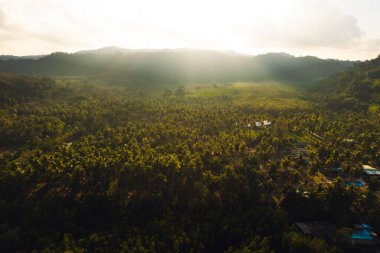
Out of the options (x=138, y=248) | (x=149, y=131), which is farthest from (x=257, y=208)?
(x=149, y=131)

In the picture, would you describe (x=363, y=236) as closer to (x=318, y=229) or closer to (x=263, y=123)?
(x=318, y=229)

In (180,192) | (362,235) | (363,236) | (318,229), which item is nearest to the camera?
(363,236)

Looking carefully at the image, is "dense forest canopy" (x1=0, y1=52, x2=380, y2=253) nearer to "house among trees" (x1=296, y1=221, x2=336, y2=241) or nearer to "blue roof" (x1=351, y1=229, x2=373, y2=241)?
"blue roof" (x1=351, y1=229, x2=373, y2=241)

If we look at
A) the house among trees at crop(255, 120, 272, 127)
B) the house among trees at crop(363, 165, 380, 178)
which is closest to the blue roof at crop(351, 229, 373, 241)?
the house among trees at crop(363, 165, 380, 178)

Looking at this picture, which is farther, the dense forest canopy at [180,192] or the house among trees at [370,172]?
the house among trees at [370,172]

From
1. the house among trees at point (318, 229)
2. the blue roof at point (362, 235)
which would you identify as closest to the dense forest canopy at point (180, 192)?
the blue roof at point (362, 235)

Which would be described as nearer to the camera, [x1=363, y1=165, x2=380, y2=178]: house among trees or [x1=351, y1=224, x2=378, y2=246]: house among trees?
[x1=351, y1=224, x2=378, y2=246]: house among trees

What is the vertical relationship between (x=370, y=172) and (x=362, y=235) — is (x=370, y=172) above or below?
above

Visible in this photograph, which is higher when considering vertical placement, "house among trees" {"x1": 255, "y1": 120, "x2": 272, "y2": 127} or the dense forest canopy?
"house among trees" {"x1": 255, "y1": 120, "x2": 272, "y2": 127}

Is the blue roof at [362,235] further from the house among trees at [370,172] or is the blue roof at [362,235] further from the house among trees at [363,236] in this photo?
the house among trees at [370,172]

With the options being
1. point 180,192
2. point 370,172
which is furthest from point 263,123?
point 180,192

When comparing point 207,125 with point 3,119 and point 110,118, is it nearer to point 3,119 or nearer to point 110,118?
point 110,118
